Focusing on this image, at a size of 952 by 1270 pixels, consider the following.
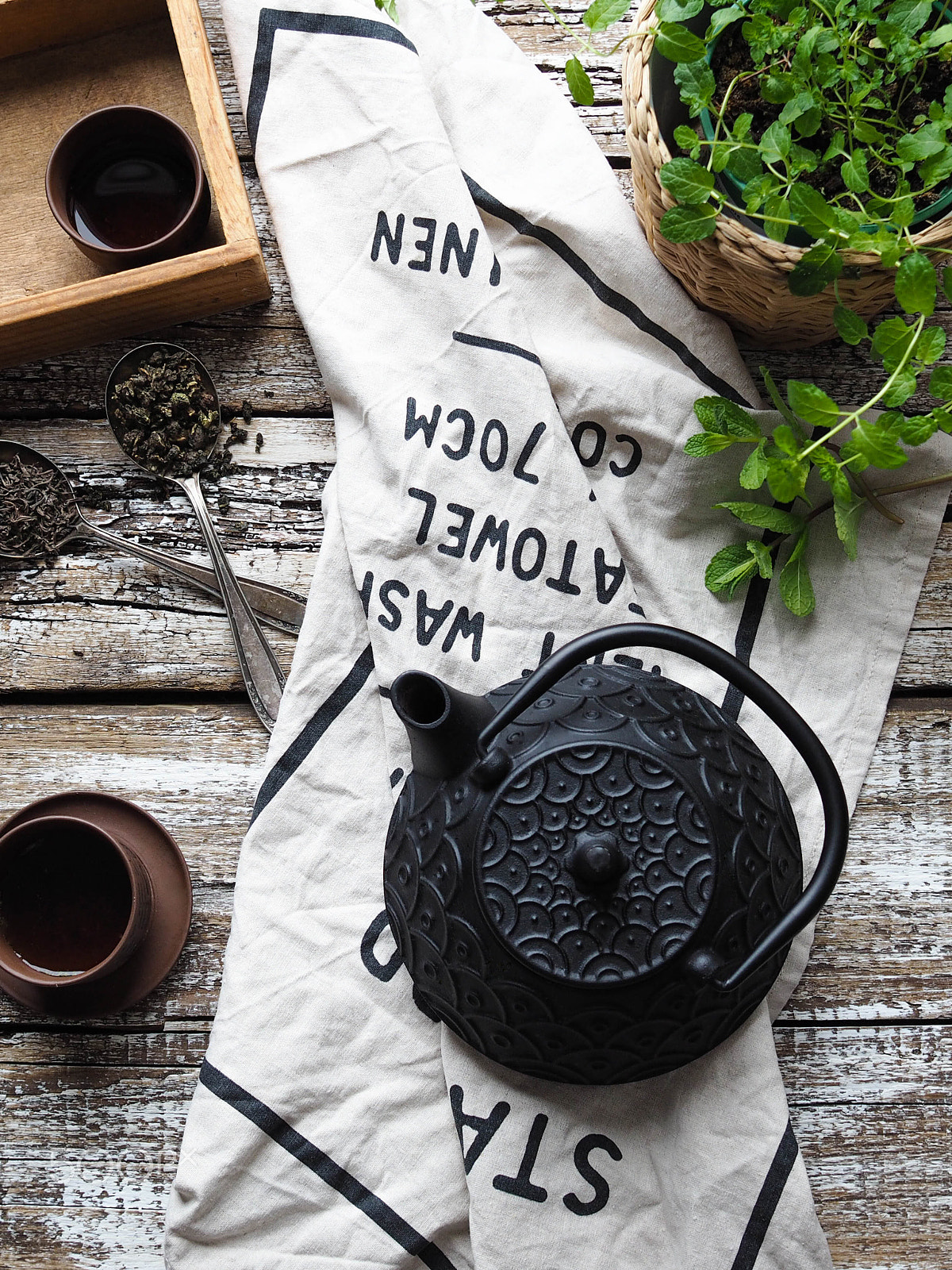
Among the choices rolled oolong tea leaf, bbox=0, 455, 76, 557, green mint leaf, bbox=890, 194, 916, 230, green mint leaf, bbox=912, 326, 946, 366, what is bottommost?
rolled oolong tea leaf, bbox=0, 455, 76, 557

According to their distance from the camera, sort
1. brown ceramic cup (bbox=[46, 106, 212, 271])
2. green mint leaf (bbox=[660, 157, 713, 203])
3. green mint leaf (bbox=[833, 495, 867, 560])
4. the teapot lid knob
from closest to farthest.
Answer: the teapot lid knob, green mint leaf (bbox=[660, 157, 713, 203]), green mint leaf (bbox=[833, 495, 867, 560]), brown ceramic cup (bbox=[46, 106, 212, 271])

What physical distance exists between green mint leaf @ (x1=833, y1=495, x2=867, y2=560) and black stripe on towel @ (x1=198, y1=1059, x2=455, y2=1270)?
0.70m

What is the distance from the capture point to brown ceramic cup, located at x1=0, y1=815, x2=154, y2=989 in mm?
890

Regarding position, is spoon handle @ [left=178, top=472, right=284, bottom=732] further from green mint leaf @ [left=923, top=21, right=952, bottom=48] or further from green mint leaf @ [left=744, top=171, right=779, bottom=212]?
green mint leaf @ [left=923, top=21, right=952, bottom=48]

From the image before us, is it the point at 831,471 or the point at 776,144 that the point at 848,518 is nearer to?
the point at 831,471

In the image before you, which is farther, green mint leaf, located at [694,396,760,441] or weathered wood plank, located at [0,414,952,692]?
weathered wood plank, located at [0,414,952,692]

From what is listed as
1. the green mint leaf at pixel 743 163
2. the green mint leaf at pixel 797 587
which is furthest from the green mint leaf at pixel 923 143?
the green mint leaf at pixel 797 587

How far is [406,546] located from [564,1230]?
0.61 m

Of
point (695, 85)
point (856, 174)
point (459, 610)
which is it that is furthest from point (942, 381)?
point (459, 610)

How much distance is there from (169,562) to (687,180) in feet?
1.95

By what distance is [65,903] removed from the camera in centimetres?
91

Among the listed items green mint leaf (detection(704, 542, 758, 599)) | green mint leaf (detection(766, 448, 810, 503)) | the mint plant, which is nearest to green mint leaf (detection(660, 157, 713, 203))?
the mint plant

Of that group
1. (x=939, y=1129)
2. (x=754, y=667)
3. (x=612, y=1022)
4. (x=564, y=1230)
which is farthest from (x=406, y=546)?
(x=939, y=1129)

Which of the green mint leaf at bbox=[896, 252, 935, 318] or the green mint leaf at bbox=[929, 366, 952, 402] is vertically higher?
the green mint leaf at bbox=[896, 252, 935, 318]
